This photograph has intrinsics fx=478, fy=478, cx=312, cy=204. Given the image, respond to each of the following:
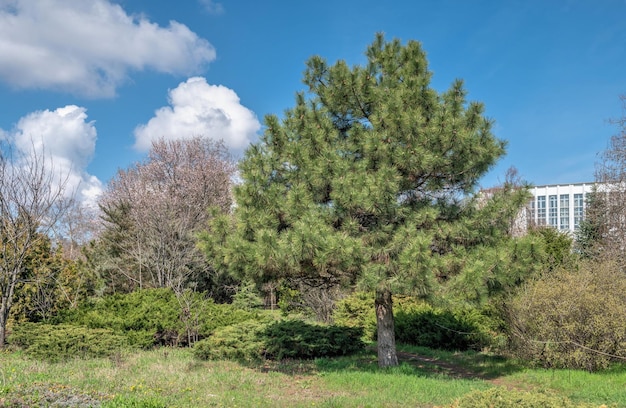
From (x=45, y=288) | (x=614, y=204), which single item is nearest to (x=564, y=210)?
(x=614, y=204)

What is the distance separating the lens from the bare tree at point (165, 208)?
17.3m

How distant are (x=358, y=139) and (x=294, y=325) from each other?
4.53m

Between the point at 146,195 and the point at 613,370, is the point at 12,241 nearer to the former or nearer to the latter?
the point at 146,195

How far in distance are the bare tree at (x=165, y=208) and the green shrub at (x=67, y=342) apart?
157 inches

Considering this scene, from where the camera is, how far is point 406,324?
41.0ft

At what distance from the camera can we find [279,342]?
9805 mm

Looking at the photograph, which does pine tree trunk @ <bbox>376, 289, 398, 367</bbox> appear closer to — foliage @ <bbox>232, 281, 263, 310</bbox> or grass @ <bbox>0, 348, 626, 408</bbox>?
grass @ <bbox>0, 348, 626, 408</bbox>

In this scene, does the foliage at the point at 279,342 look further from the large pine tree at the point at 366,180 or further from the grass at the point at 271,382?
the large pine tree at the point at 366,180

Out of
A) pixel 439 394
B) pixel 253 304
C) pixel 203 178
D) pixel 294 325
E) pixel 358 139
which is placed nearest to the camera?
pixel 439 394

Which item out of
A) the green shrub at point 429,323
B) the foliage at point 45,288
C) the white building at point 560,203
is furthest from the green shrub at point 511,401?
the white building at point 560,203

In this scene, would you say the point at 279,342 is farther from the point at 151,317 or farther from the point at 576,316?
the point at 576,316

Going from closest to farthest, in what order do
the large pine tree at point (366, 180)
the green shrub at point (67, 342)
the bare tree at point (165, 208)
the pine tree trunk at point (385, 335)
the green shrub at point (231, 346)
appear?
1. the large pine tree at point (366, 180)
2. the pine tree trunk at point (385, 335)
3. the green shrub at point (67, 342)
4. the green shrub at point (231, 346)
5. the bare tree at point (165, 208)

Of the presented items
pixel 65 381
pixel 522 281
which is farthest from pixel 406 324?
pixel 65 381

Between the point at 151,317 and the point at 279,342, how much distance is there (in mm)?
3454
